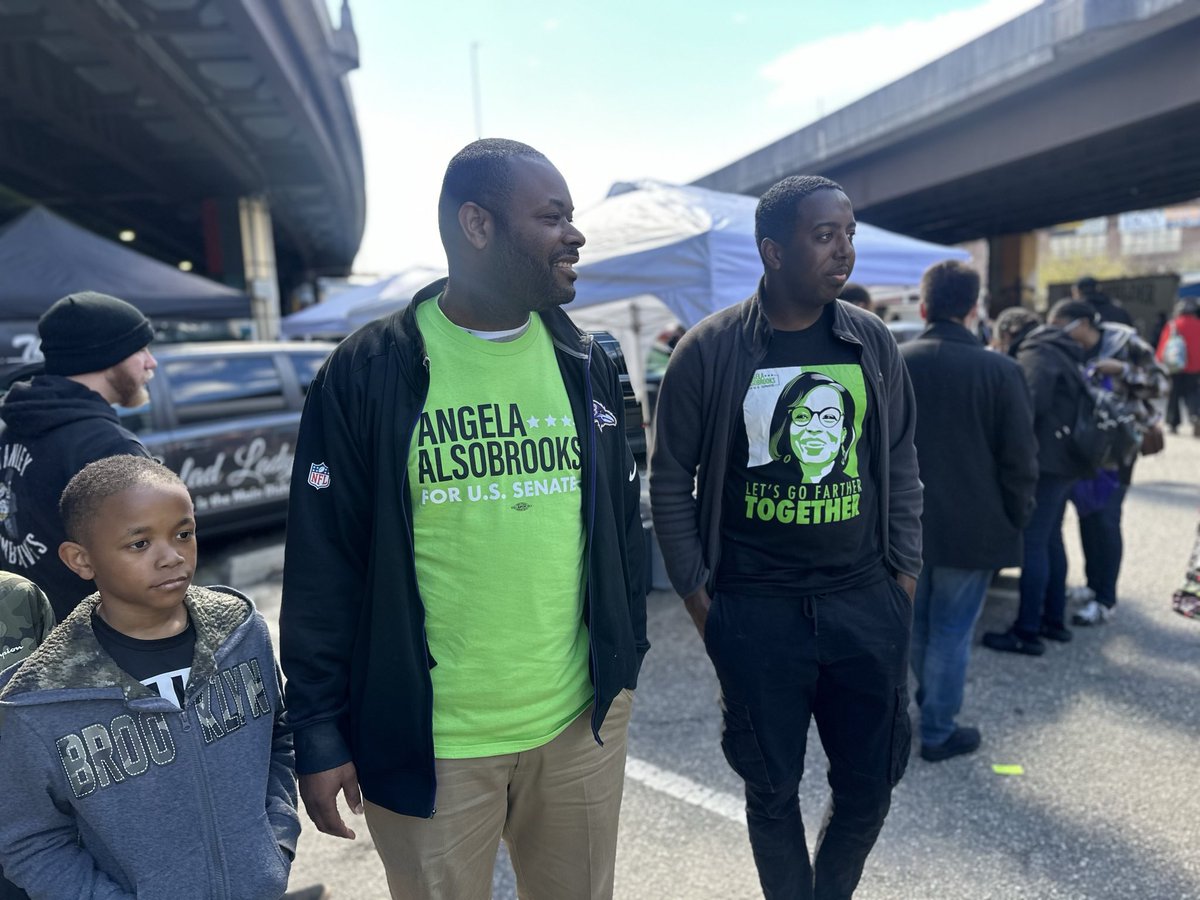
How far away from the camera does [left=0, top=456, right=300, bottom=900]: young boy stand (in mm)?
1306

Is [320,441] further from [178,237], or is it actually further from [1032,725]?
[178,237]

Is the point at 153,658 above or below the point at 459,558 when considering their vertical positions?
below

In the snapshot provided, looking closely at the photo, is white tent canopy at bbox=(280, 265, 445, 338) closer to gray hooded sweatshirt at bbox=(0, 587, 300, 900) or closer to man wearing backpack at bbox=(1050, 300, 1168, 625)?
man wearing backpack at bbox=(1050, 300, 1168, 625)

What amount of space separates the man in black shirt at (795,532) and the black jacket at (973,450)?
47.7 inches

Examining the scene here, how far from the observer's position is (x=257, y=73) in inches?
439

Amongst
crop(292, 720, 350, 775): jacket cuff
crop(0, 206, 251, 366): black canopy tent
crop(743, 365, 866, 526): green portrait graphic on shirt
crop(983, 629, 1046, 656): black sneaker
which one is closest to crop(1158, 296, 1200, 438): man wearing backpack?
crop(983, 629, 1046, 656): black sneaker

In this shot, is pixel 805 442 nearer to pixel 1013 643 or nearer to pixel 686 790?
pixel 686 790

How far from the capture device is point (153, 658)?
1.44 meters

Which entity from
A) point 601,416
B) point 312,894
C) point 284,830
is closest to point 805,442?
point 601,416

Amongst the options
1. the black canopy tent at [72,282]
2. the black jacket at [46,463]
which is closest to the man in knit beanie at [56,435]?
the black jacket at [46,463]

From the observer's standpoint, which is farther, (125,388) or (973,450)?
(973,450)

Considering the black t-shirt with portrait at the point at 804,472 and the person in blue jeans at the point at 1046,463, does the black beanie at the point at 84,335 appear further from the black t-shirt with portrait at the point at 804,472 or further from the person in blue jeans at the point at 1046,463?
the person in blue jeans at the point at 1046,463

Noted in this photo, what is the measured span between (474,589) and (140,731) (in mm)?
618

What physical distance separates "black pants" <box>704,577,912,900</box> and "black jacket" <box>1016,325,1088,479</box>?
8.26 feet
